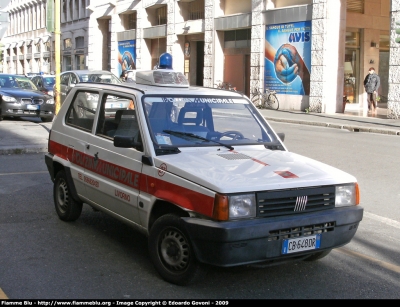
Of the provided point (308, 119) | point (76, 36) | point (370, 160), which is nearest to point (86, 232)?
point (370, 160)

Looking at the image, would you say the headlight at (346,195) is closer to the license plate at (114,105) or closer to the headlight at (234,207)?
the headlight at (234,207)

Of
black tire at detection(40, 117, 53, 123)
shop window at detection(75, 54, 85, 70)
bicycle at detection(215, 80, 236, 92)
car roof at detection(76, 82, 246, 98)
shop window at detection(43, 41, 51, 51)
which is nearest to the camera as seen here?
car roof at detection(76, 82, 246, 98)

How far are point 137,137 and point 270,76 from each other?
22.6 m

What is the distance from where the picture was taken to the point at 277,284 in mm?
5055

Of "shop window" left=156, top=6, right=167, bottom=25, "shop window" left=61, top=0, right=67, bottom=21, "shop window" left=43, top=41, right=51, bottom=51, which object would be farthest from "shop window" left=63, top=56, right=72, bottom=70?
"shop window" left=156, top=6, right=167, bottom=25

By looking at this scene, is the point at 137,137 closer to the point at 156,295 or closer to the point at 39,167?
the point at 156,295

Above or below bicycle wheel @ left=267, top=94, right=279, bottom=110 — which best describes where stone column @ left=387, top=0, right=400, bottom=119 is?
above

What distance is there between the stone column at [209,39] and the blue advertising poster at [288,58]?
171 inches

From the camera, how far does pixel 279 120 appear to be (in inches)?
887

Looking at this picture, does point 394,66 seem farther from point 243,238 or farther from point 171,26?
point 243,238

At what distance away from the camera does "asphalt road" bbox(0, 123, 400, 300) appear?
4836 millimetres

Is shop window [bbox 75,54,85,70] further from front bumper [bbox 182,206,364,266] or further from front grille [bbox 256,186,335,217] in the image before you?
front bumper [bbox 182,206,364,266]

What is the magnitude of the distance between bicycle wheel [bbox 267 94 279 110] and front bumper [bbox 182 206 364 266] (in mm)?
22365

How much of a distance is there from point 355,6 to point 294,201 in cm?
2422
